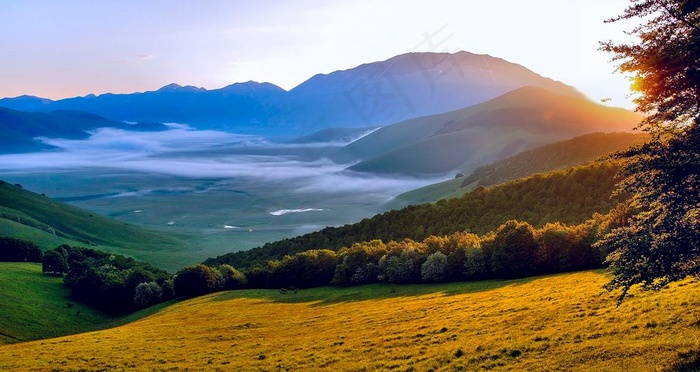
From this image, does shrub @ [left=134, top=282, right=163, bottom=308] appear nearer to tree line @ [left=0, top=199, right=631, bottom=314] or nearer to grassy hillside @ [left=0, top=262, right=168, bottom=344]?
tree line @ [left=0, top=199, right=631, bottom=314]

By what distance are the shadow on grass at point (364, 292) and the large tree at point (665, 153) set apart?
3737 centimetres

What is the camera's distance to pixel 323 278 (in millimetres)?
94312

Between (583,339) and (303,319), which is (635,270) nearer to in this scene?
(583,339)

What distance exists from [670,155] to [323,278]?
76.6 metres

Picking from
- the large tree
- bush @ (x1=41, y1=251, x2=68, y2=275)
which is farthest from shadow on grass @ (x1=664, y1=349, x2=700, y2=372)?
bush @ (x1=41, y1=251, x2=68, y2=275)

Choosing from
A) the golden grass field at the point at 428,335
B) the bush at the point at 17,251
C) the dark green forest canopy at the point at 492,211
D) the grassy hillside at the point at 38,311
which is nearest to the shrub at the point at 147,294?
the grassy hillside at the point at 38,311

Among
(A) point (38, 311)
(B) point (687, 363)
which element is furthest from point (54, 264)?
(B) point (687, 363)

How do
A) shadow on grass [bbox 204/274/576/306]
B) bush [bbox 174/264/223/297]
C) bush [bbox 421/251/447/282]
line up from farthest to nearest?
bush [bbox 174/264/223/297] → bush [bbox 421/251/447/282] → shadow on grass [bbox 204/274/576/306]

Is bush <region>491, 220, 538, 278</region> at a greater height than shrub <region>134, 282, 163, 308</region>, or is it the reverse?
bush <region>491, 220, 538, 278</region>

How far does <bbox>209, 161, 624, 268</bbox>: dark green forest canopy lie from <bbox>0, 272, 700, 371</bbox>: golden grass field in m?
51.4

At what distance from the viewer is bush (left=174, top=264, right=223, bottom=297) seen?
325 ft

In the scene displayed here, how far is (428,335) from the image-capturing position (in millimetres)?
38500

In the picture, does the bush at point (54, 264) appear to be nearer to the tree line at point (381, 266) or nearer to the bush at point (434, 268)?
the tree line at point (381, 266)

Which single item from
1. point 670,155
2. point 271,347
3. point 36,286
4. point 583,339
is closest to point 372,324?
point 271,347
